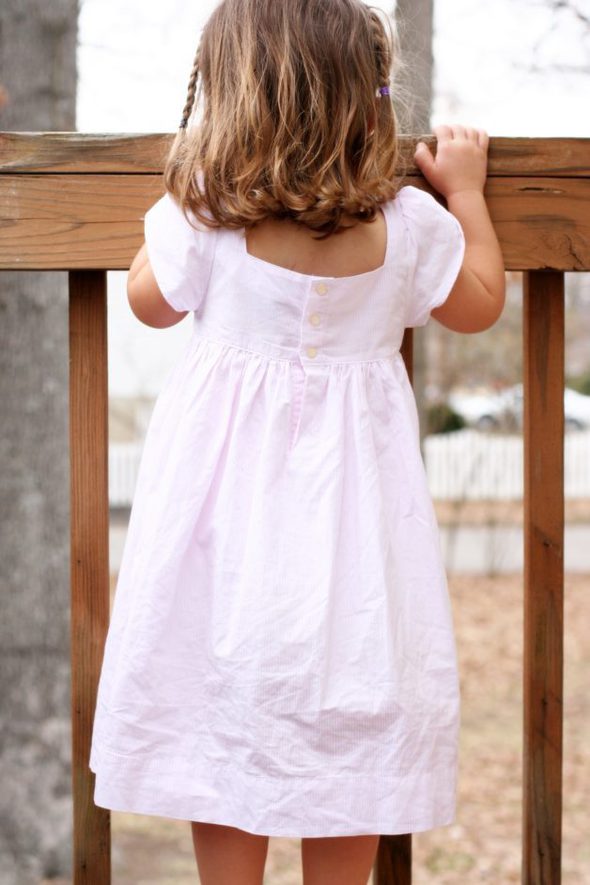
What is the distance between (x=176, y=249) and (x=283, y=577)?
1.51 feet

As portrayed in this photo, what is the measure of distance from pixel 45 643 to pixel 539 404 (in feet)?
8.65

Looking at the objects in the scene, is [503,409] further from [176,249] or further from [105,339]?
[176,249]

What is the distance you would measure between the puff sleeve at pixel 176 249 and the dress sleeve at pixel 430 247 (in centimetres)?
28

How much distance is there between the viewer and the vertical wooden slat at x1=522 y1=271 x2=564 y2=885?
1.51 meters

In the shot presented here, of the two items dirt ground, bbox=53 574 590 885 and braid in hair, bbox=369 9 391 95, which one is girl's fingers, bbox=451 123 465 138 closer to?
braid in hair, bbox=369 9 391 95

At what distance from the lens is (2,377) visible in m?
3.59

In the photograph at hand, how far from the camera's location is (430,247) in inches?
55.3

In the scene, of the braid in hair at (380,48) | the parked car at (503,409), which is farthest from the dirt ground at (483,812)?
the braid in hair at (380,48)

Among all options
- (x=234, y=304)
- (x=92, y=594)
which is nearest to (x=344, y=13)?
(x=234, y=304)

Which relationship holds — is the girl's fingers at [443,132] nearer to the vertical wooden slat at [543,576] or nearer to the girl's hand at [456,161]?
the girl's hand at [456,161]

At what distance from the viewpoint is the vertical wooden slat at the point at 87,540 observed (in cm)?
146

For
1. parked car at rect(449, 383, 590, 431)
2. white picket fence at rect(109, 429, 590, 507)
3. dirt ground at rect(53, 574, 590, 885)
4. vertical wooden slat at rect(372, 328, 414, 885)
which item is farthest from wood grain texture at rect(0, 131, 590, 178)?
white picket fence at rect(109, 429, 590, 507)

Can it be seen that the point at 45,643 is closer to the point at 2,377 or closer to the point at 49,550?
the point at 49,550

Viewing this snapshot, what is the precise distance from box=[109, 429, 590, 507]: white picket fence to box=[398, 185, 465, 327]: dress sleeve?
9701 mm
